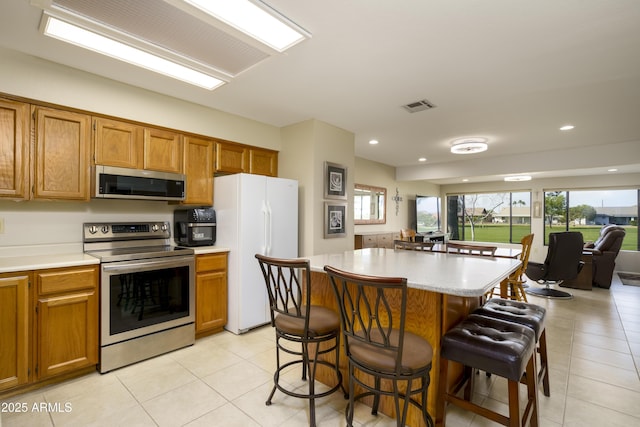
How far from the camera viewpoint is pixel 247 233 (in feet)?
10.5

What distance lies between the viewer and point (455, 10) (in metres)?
1.79

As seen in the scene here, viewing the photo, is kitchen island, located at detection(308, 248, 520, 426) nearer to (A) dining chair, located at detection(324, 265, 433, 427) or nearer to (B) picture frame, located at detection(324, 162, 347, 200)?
(A) dining chair, located at detection(324, 265, 433, 427)

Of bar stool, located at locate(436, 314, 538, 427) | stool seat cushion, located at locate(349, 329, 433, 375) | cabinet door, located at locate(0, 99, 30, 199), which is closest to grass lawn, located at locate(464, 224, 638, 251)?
bar stool, located at locate(436, 314, 538, 427)

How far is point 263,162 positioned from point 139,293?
2.13 m

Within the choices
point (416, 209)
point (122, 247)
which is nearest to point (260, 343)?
point (122, 247)

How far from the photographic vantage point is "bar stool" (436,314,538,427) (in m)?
1.41

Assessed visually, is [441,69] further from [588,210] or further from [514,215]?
[588,210]

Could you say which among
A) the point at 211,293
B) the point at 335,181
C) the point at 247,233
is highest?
the point at 335,181

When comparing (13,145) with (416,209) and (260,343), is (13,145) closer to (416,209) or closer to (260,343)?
(260,343)

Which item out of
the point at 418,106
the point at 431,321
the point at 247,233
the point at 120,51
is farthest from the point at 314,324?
the point at 418,106

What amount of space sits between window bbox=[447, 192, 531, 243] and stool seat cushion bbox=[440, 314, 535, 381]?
27.0ft

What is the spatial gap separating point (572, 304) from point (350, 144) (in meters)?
4.00

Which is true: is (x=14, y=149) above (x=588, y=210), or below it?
above

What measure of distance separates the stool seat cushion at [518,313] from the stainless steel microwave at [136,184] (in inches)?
114
